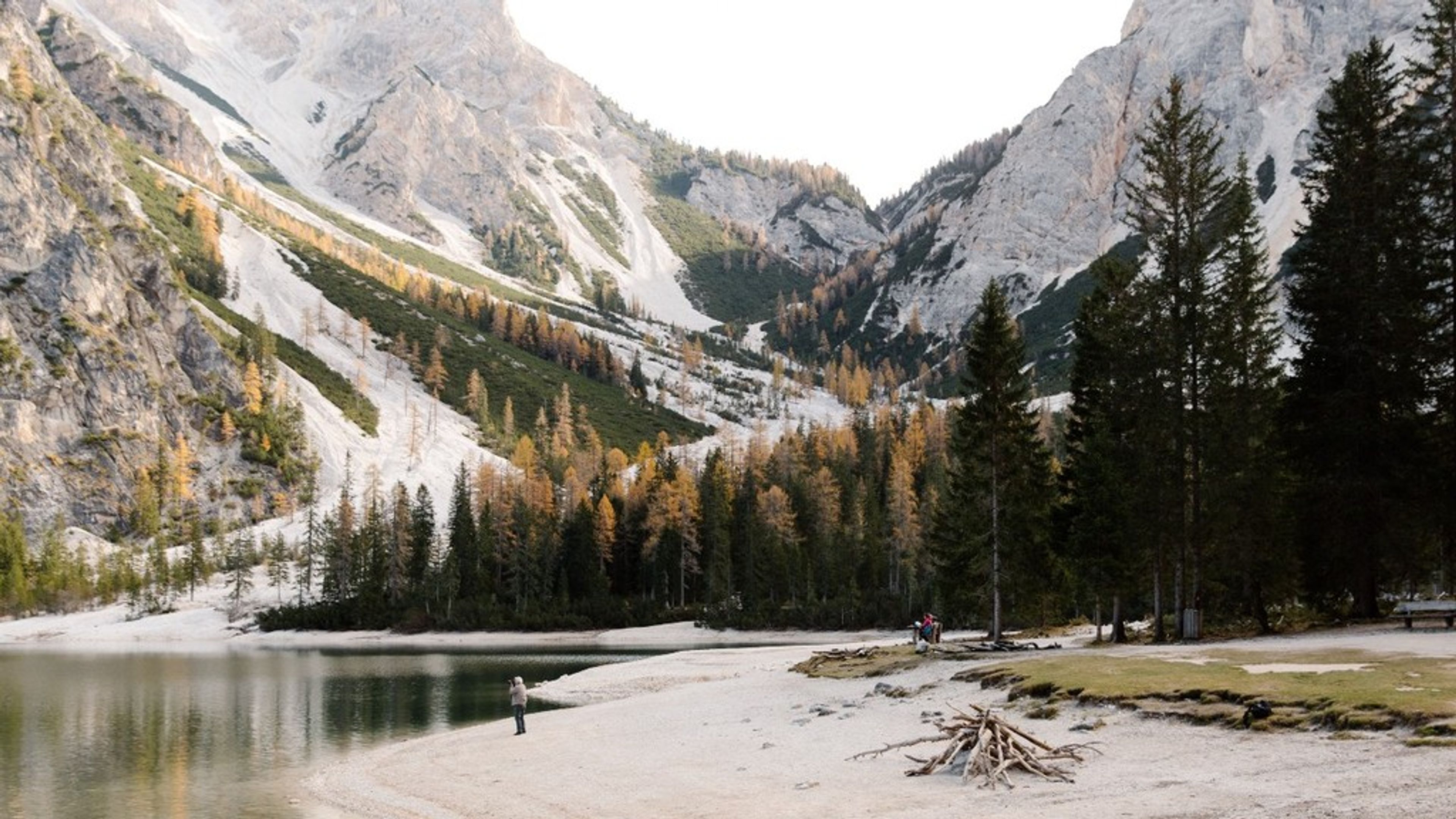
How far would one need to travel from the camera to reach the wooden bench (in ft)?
109

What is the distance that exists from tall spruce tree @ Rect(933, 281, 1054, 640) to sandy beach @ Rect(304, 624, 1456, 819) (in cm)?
1215

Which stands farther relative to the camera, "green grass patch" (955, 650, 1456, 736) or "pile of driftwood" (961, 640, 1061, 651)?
"pile of driftwood" (961, 640, 1061, 651)

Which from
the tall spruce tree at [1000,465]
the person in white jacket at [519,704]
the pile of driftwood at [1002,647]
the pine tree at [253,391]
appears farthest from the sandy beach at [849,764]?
the pine tree at [253,391]

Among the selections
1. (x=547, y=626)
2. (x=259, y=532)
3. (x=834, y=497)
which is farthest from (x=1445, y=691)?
(x=259, y=532)

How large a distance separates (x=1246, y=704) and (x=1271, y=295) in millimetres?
30336

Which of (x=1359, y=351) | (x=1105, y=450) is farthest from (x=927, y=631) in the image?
(x=1359, y=351)

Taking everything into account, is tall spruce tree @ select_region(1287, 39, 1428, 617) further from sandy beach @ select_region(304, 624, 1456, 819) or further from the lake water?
the lake water

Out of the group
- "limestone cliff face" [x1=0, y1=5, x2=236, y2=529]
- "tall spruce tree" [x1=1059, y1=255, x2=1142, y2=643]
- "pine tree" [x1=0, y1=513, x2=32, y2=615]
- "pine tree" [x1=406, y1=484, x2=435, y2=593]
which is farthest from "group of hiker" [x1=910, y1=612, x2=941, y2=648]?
"limestone cliff face" [x1=0, y1=5, x2=236, y2=529]

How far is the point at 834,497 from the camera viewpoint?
130 metres

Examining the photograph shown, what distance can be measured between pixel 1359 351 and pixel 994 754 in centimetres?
2859

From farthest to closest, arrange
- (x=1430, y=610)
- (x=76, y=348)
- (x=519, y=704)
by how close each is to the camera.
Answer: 1. (x=76, y=348)
2. (x=519, y=704)
3. (x=1430, y=610)

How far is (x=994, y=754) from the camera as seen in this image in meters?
19.8

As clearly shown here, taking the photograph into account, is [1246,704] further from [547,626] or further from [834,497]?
[834,497]

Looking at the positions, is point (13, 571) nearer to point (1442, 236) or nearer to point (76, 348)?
point (76, 348)
